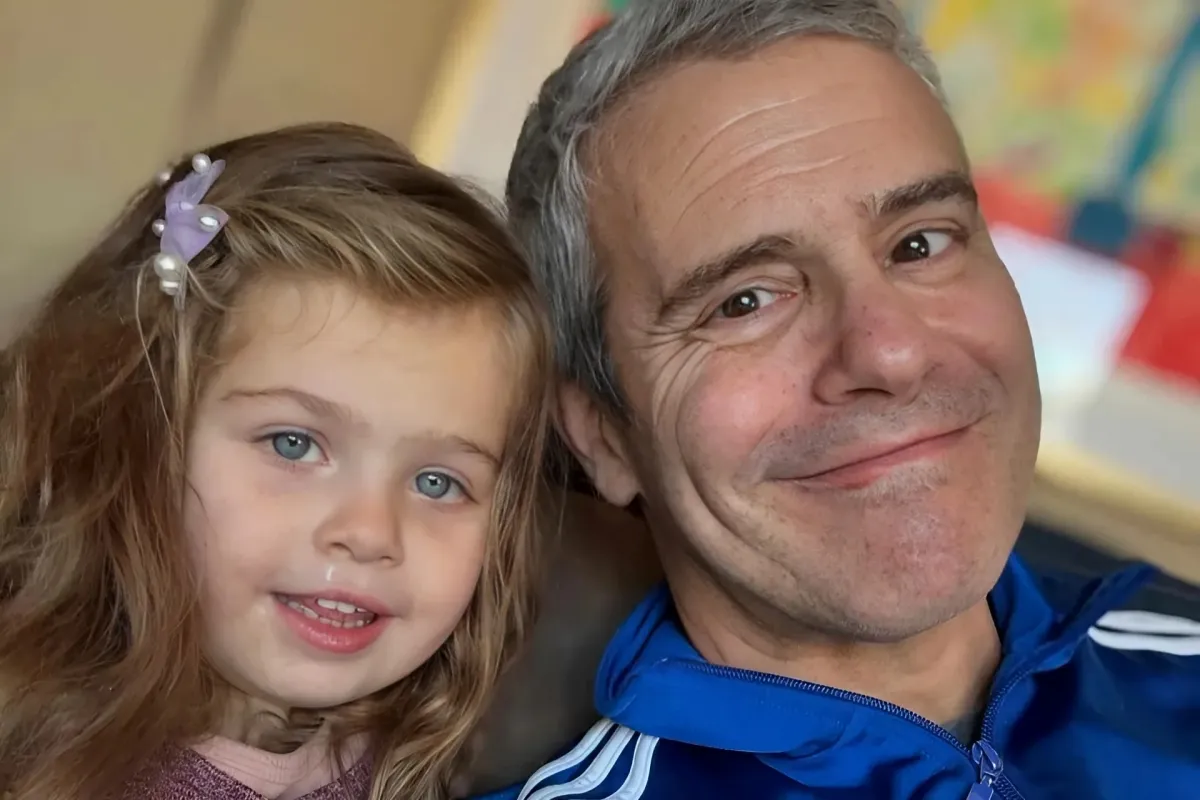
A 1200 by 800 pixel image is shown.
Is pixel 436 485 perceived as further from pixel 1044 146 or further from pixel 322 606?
pixel 1044 146

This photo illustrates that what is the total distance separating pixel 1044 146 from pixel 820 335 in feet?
3.98

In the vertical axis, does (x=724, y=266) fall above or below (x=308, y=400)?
above

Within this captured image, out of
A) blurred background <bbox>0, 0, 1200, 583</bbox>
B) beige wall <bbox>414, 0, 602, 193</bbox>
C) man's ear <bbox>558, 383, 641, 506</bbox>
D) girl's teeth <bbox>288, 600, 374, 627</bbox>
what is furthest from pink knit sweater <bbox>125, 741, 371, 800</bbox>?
beige wall <bbox>414, 0, 602, 193</bbox>

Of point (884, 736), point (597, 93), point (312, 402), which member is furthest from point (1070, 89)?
point (312, 402)

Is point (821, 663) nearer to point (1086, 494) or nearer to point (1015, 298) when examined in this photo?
point (1015, 298)

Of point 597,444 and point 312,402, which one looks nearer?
point 312,402

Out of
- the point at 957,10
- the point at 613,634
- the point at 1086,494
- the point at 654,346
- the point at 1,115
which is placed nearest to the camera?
the point at 654,346

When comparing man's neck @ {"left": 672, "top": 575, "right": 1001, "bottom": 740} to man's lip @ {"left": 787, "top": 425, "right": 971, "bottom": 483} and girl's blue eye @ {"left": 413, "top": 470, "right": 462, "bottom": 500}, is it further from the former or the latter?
girl's blue eye @ {"left": 413, "top": 470, "right": 462, "bottom": 500}

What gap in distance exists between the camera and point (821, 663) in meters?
1.21

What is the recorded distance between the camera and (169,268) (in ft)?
3.61

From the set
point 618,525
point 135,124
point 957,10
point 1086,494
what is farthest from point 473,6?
point 1086,494

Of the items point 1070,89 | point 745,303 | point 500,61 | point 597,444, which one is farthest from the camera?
point 500,61

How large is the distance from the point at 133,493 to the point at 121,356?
0.14 m

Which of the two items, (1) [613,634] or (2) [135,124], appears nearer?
(1) [613,634]
